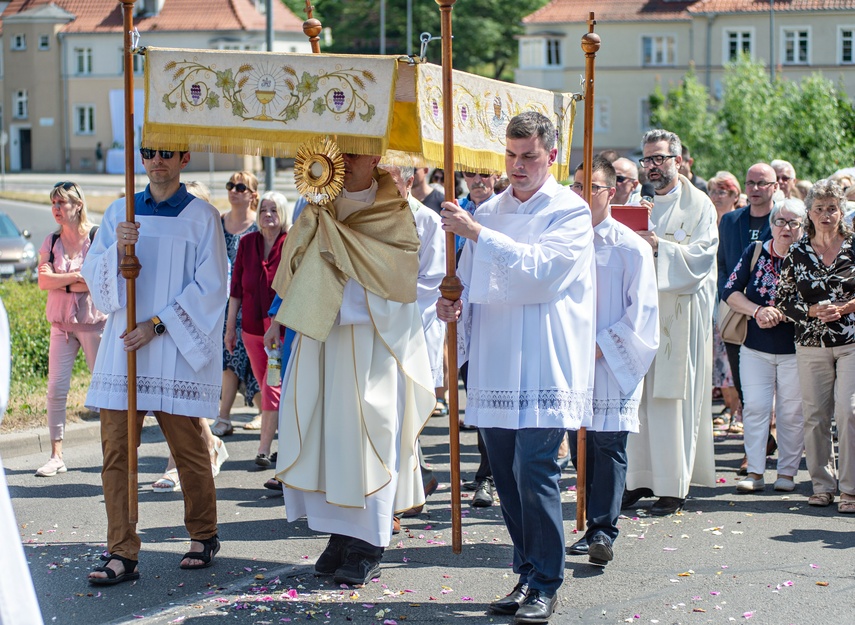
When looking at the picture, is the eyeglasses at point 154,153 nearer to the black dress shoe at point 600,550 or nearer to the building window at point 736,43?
the black dress shoe at point 600,550

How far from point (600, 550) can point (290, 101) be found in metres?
2.80

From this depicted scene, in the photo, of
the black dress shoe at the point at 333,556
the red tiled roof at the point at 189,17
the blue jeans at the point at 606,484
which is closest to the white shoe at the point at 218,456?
the black dress shoe at the point at 333,556

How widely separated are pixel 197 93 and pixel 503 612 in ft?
9.48

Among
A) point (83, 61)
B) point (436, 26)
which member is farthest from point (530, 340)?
point (83, 61)

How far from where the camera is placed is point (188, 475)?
21.9 ft

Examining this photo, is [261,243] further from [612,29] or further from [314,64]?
[612,29]

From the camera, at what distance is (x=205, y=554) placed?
6.66 meters

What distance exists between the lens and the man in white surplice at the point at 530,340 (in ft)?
18.8

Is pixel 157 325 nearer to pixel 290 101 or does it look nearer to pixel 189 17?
pixel 290 101

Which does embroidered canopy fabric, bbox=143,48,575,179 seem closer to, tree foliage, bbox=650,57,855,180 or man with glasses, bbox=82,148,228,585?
man with glasses, bbox=82,148,228,585

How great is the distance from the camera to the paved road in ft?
19.4

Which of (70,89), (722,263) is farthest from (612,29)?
(722,263)

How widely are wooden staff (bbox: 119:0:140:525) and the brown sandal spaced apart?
4403 mm

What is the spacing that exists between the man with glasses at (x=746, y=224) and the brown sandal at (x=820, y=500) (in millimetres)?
1551
